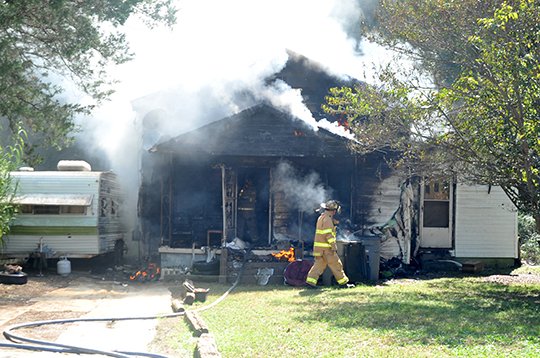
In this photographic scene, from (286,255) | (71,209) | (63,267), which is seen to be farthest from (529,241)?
(63,267)

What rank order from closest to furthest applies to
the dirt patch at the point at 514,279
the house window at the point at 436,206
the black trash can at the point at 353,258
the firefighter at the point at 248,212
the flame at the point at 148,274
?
the black trash can at the point at 353,258 → the dirt patch at the point at 514,279 → the flame at the point at 148,274 → the firefighter at the point at 248,212 → the house window at the point at 436,206

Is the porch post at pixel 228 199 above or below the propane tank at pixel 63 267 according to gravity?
above

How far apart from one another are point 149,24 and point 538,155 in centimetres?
795

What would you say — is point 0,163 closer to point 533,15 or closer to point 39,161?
point 39,161

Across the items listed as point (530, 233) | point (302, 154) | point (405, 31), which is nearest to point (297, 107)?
point (302, 154)

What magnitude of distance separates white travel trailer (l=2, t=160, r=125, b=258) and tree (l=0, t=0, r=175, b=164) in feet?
12.4

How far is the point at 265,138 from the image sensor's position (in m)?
17.7

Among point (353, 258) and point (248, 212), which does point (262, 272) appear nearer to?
point (353, 258)

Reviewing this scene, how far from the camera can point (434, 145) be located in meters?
12.9

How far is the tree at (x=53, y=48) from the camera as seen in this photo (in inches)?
477

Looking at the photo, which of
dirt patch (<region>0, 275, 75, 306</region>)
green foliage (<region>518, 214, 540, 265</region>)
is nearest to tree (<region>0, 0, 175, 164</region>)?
dirt patch (<region>0, 275, 75, 306</region>)

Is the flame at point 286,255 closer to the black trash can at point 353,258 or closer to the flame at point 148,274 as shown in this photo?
the black trash can at point 353,258

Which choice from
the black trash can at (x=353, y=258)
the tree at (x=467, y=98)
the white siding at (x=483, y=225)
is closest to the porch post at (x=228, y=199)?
the black trash can at (x=353, y=258)

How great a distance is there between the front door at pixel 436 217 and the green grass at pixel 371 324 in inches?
231
